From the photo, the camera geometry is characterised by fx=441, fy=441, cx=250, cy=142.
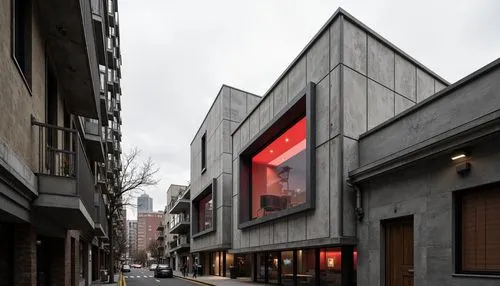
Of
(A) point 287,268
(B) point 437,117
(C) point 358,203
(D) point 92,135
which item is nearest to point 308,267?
(A) point 287,268

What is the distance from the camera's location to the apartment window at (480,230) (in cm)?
895

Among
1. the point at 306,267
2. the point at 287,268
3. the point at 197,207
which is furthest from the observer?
the point at 197,207

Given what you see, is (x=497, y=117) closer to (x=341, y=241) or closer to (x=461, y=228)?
(x=461, y=228)

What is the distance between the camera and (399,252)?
12.1 metres

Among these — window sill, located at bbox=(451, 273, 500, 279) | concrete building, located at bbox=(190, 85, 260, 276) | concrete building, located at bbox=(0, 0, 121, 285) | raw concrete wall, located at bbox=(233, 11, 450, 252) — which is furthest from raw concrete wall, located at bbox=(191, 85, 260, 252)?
window sill, located at bbox=(451, 273, 500, 279)

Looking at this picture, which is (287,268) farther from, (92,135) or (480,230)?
(480,230)

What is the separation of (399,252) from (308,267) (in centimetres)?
756

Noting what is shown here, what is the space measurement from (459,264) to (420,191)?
204 cm

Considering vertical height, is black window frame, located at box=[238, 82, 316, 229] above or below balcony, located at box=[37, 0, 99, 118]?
below

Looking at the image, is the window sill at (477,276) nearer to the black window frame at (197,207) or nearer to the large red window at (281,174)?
the large red window at (281,174)

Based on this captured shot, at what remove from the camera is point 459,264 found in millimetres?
9703

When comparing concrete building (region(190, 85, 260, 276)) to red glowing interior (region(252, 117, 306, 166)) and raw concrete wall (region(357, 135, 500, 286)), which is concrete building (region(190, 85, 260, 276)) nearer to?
red glowing interior (region(252, 117, 306, 166))

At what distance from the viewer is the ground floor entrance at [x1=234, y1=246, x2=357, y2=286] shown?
1530 cm

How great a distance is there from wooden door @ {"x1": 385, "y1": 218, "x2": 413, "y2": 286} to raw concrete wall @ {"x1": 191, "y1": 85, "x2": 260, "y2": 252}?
19671 millimetres
